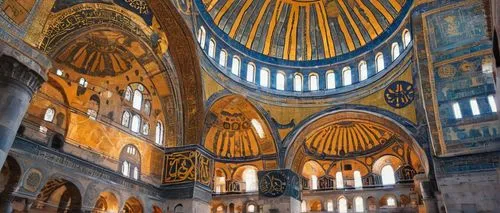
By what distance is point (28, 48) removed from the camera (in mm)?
8438

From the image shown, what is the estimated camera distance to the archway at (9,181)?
1120 centimetres

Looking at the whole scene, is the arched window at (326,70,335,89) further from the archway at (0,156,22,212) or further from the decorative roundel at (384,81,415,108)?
the archway at (0,156,22,212)

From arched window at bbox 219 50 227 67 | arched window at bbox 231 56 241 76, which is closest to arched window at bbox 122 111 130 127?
arched window at bbox 219 50 227 67

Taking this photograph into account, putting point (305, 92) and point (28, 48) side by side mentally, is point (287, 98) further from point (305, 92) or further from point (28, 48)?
point (28, 48)

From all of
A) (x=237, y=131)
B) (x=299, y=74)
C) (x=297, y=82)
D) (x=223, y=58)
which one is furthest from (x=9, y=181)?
(x=299, y=74)

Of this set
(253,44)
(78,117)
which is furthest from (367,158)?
(78,117)

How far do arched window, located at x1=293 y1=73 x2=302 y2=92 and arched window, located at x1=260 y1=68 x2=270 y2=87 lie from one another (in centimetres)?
169

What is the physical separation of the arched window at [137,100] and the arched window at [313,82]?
10.3 metres

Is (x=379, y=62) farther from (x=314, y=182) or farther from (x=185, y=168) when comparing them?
(x=185, y=168)

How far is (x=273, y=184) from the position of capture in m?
21.2

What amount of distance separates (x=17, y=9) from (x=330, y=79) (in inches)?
706

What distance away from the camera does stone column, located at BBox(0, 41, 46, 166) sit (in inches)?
306

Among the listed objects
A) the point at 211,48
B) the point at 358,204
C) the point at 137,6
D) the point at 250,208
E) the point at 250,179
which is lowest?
the point at 250,208

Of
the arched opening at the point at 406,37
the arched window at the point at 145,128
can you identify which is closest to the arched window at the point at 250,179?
the arched window at the point at 145,128
